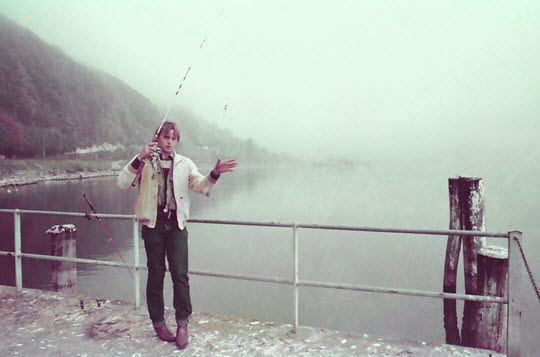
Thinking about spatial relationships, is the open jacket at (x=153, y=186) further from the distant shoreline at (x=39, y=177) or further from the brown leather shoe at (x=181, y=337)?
the distant shoreline at (x=39, y=177)

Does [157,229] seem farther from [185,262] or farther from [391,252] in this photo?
[391,252]

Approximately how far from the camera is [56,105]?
127 m

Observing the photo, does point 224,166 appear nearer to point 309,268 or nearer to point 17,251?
point 17,251

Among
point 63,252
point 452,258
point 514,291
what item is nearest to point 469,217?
point 452,258

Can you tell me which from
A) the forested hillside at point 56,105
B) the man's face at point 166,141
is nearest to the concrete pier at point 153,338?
the man's face at point 166,141

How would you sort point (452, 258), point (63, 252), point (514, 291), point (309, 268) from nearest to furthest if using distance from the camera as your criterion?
point (514, 291) → point (63, 252) → point (452, 258) → point (309, 268)

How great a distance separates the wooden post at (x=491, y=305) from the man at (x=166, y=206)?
377 cm

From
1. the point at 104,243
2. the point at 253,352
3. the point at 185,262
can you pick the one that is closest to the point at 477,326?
the point at 253,352

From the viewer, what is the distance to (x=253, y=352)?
3824 mm

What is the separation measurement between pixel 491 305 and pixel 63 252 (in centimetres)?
663

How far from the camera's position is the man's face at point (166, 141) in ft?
12.6

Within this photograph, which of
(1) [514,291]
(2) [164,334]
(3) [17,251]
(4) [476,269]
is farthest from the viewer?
(4) [476,269]

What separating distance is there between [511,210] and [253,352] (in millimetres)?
48357

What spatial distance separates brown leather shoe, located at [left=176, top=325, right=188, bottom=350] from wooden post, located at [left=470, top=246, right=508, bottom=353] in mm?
3764
